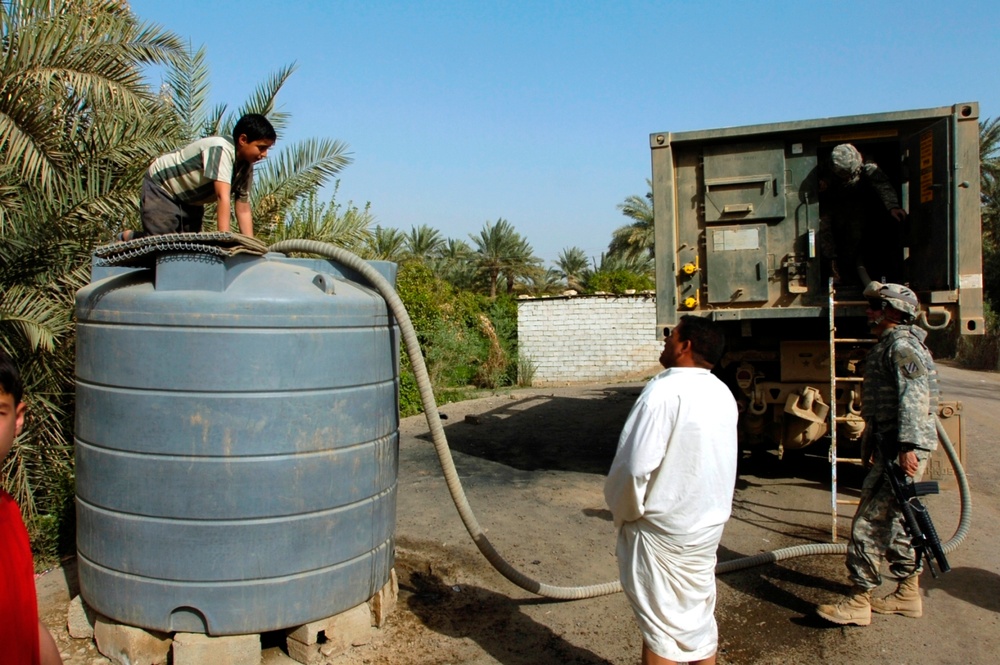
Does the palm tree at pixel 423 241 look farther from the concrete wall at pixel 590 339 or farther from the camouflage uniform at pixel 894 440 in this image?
the camouflage uniform at pixel 894 440

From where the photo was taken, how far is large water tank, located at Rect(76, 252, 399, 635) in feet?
10.8

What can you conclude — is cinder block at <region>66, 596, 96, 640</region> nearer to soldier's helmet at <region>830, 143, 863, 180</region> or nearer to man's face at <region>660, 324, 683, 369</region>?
man's face at <region>660, 324, 683, 369</region>

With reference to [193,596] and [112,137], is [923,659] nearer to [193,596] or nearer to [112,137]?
[193,596]

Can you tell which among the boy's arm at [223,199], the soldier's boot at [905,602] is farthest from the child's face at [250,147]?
the soldier's boot at [905,602]

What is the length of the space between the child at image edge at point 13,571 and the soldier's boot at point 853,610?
12.2 ft

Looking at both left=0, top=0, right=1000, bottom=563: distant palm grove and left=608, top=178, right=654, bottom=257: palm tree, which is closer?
left=0, top=0, right=1000, bottom=563: distant palm grove

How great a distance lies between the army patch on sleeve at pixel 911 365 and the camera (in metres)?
4.08

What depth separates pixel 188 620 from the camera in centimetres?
342

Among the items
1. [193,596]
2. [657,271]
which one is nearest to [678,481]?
[193,596]

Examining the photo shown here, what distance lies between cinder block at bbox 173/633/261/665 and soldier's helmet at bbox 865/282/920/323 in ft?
12.3

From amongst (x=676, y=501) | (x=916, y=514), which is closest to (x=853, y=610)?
(x=916, y=514)

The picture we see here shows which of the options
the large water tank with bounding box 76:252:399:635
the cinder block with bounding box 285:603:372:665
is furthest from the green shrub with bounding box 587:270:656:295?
the large water tank with bounding box 76:252:399:635

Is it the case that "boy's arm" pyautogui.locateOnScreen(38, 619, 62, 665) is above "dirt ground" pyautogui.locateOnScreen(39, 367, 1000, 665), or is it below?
above

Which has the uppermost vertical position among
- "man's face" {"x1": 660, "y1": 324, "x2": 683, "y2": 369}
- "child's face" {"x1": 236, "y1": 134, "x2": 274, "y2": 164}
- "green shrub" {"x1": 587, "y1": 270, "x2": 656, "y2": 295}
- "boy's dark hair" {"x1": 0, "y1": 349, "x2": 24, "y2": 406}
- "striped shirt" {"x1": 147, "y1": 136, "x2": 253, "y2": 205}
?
"child's face" {"x1": 236, "y1": 134, "x2": 274, "y2": 164}
